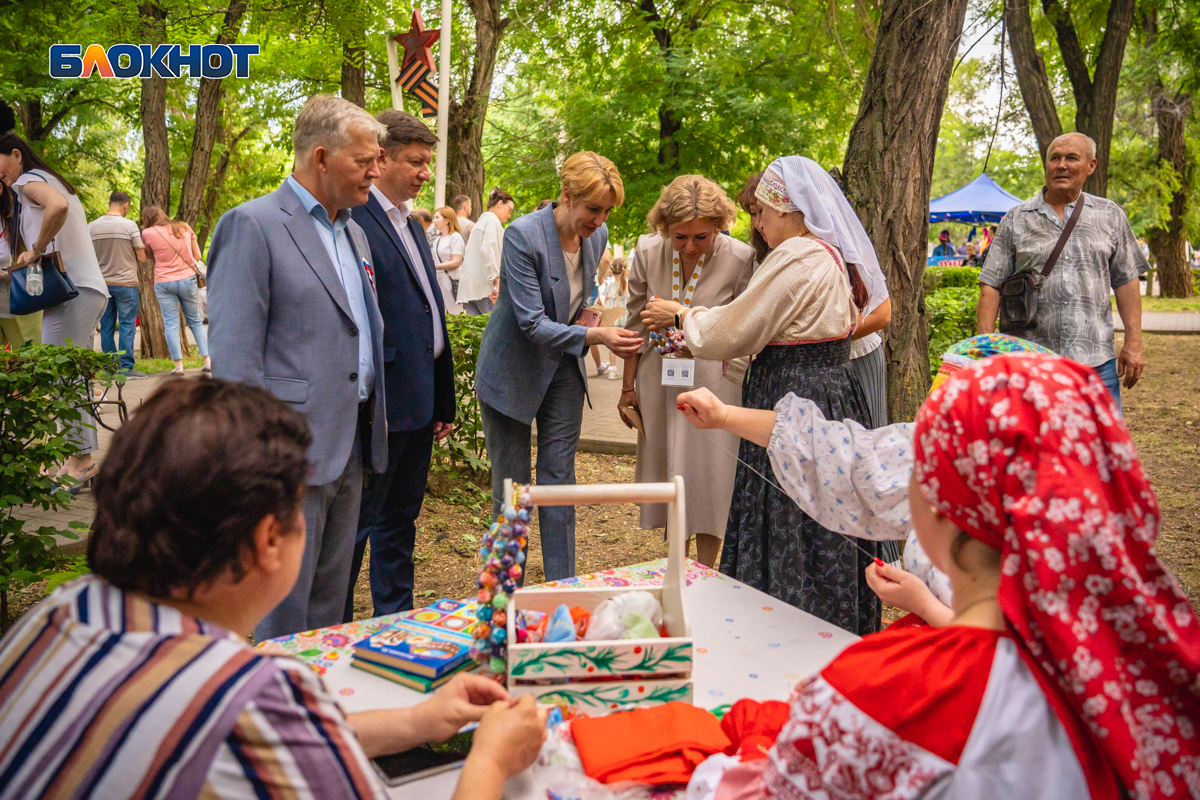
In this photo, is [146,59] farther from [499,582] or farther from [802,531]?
[499,582]

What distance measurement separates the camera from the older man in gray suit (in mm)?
2387

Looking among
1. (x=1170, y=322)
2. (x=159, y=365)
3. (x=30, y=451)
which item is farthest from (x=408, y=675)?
(x=1170, y=322)

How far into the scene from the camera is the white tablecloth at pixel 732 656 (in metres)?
1.64

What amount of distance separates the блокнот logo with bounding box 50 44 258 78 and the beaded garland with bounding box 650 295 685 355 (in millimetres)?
7226

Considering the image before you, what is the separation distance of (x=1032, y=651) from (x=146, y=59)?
33.6ft

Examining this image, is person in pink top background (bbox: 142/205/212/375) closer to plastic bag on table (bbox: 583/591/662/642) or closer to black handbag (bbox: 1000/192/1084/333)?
black handbag (bbox: 1000/192/1084/333)

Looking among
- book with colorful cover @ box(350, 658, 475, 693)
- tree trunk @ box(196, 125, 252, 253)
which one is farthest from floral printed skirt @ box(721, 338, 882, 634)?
tree trunk @ box(196, 125, 252, 253)

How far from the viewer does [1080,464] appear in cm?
102

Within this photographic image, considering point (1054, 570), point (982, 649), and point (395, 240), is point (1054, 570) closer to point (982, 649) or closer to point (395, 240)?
point (982, 649)

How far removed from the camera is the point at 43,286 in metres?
4.95

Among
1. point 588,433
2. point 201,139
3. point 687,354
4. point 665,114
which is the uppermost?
point 665,114

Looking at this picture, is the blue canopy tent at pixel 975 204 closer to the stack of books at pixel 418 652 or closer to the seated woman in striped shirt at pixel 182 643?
the stack of books at pixel 418 652

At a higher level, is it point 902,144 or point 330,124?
point 902,144

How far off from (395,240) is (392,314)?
27 centimetres
